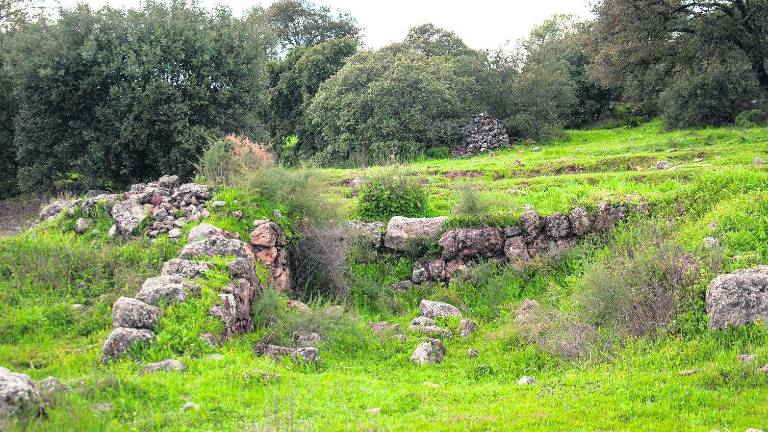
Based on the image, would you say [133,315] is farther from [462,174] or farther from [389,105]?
[389,105]

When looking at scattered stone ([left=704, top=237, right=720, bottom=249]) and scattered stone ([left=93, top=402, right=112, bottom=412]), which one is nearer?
scattered stone ([left=93, top=402, right=112, bottom=412])

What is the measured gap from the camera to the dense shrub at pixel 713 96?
29.9m

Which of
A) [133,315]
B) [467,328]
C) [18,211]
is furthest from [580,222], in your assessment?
[18,211]

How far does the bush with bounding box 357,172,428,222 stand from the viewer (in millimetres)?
17094

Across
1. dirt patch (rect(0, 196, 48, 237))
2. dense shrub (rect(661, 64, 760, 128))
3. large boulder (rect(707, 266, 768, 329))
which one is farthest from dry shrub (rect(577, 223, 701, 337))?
dense shrub (rect(661, 64, 760, 128))

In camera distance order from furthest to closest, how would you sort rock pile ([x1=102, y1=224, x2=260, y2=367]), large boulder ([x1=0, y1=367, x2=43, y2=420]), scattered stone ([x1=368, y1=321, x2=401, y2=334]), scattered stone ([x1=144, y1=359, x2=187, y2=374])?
scattered stone ([x1=368, y1=321, x2=401, y2=334]) → rock pile ([x1=102, y1=224, x2=260, y2=367]) → scattered stone ([x1=144, y1=359, x2=187, y2=374]) → large boulder ([x1=0, y1=367, x2=43, y2=420])

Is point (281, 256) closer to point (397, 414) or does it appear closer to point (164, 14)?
point (397, 414)

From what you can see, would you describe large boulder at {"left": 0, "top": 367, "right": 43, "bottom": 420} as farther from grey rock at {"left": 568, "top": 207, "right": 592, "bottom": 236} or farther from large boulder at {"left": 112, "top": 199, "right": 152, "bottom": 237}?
grey rock at {"left": 568, "top": 207, "right": 592, "bottom": 236}

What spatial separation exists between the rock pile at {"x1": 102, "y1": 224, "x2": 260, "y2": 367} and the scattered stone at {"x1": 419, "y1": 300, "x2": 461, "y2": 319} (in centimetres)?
335

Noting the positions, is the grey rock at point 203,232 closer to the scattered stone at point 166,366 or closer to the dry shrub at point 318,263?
the dry shrub at point 318,263

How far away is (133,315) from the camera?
29.1 feet

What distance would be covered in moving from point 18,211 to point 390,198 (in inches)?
592

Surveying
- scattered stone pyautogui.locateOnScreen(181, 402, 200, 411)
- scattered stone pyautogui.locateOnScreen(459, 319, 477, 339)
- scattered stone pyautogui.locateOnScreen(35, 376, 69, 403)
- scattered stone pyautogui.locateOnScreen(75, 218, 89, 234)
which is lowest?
scattered stone pyautogui.locateOnScreen(459, 319, 477, 339)

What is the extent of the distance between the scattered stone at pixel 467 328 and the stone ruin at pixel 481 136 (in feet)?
61.0
